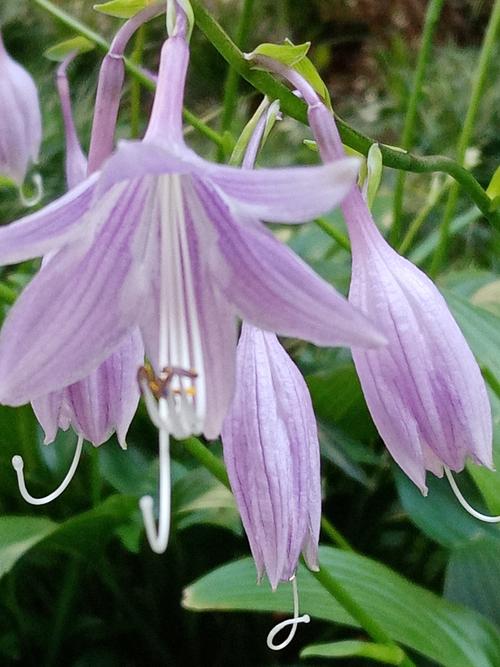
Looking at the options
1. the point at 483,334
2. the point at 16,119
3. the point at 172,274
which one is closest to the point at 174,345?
the point at 172,274

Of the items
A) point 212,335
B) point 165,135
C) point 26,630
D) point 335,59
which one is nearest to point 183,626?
point 26,630

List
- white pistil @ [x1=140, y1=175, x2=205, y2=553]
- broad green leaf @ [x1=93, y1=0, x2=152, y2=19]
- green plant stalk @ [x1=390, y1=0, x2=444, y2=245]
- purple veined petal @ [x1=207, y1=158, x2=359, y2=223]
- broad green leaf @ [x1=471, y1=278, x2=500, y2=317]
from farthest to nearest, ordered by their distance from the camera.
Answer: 1. broad green leaf @ [x1=471, y1=278, x2=500, y2=317]
2. green plant stalk @ [x1=390, y1=0, x2=444, y2=245]
3. broad green leaf @ [x1=93, y1=0, x2=152, y2=19]
4. white pistil @ [x1=140, y1=175, x2=205, y2=553]
5. purple veined petal @ [x1=207, y1=158, x2=359, y2=223]

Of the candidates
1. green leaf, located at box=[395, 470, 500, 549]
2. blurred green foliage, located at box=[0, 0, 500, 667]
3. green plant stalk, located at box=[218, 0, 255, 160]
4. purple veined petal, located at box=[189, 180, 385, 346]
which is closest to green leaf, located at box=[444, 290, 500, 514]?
blurred green foliage, located at box=[0, 0, 500, 667]

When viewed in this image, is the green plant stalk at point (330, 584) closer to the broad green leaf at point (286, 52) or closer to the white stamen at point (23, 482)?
the white stamen at point (23, 482)

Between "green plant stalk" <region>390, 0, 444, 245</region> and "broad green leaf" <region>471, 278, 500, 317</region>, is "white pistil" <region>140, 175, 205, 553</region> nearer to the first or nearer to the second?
"green plant stalk" <region>390, 0, 444, 245</region>

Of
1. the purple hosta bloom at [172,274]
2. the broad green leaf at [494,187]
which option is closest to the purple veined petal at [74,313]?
the purple hosta bloom at [172,274]

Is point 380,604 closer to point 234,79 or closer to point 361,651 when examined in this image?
point 361,651

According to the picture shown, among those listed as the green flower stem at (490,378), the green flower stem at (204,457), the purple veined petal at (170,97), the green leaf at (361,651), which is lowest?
the green leaf at (361,651)
